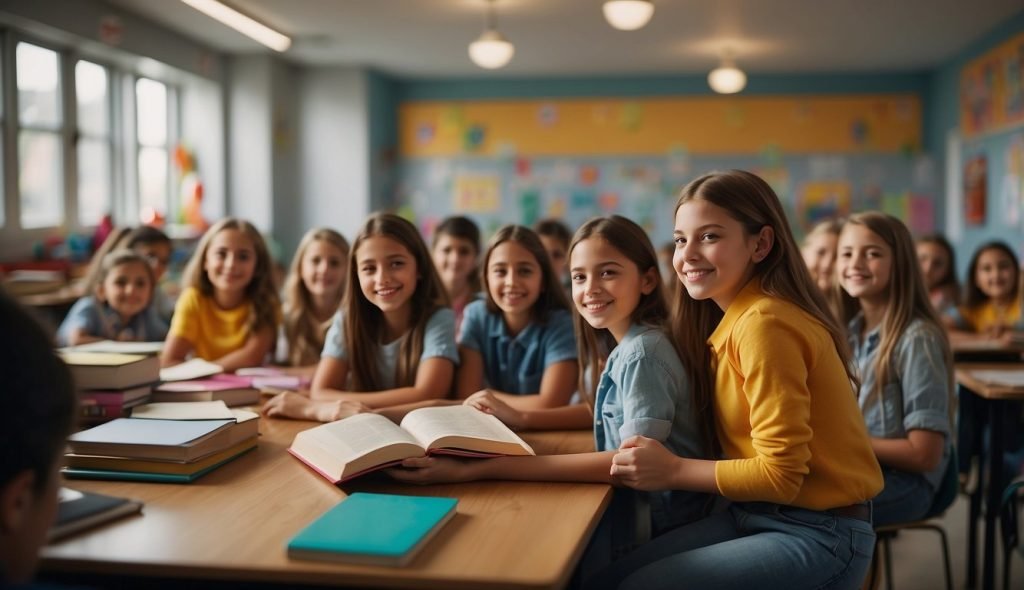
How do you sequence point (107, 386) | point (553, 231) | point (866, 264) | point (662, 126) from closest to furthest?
1. point (107, 386)
2. point (866, 264)
3. point (553, 231)
4. point (662, 126)

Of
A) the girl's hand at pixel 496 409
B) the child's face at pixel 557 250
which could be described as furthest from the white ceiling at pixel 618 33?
the girl's hand at pixel 496 409

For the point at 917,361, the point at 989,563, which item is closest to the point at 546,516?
the point at 917,361

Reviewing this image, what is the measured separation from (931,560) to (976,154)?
178 inches

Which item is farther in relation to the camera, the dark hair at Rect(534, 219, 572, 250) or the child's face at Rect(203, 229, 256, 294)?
the dark hair at Rect(534, 219, 572, 250)

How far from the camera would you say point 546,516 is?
1322 mm

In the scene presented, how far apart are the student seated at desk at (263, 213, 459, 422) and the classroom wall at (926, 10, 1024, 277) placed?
487 cm

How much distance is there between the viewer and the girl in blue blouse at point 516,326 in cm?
228

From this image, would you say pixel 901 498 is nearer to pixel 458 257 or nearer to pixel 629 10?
pixel 458 257

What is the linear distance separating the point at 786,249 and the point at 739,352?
0.21 meters

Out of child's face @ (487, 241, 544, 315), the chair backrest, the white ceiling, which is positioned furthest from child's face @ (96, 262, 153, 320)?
the white ceiling

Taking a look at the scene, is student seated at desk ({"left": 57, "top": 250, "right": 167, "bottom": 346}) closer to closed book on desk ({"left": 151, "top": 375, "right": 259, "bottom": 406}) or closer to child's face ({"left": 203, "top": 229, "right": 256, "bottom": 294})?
child's face ({"left": 203, "top": 229, "right": 256, "bottom": 294})

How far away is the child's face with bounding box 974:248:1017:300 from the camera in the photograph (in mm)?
4117

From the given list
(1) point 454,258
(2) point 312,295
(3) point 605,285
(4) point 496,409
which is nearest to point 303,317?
(2) point 312,295

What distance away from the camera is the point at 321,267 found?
3016 millimetres
